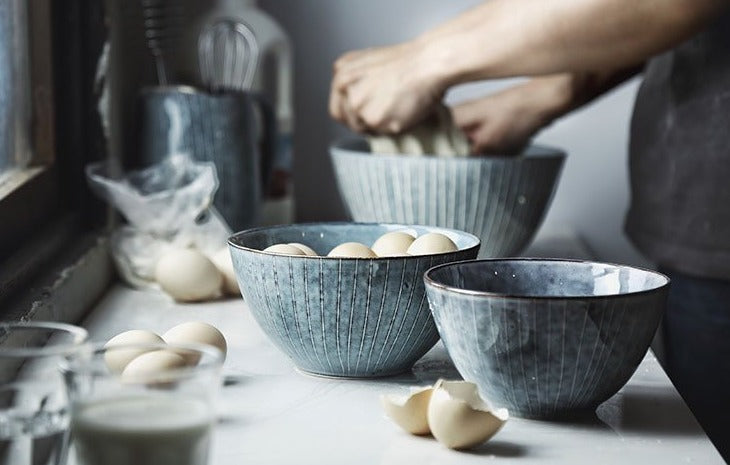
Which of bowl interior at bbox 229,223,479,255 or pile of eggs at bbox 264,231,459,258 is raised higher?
pile of eggs at bbox 264,231,459,258

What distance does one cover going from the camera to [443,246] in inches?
30.2

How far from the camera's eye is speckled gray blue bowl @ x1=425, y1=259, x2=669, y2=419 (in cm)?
63

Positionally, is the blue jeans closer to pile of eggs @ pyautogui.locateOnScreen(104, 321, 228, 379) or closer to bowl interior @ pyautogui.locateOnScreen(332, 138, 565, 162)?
bowl interior @ pyautogui.locateOnScreen(332, 138, 565, 162)

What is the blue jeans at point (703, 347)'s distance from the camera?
114 cm

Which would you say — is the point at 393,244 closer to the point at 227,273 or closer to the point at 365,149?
the point at 227,273

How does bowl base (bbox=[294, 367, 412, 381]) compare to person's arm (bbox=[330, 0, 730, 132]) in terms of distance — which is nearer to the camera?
bowl base (bbox=[294, 367, 412, 381])

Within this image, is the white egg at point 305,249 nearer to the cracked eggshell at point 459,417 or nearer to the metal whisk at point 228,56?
the cracked eggshell at point 459,417

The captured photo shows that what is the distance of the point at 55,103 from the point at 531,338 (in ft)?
2.35

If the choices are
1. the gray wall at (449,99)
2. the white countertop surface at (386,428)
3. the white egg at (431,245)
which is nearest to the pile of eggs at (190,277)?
the white countertop surface at (386,428)

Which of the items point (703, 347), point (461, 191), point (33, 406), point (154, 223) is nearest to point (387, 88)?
point (461, 191)

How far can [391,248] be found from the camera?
79 cm

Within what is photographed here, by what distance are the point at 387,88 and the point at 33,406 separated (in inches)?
29.7

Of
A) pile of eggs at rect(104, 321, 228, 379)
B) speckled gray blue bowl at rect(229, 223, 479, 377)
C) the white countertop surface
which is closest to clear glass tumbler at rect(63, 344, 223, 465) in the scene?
pile of eggs at rect(104, 321, 228, 379)

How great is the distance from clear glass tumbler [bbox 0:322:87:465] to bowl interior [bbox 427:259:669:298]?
28 centimetres
